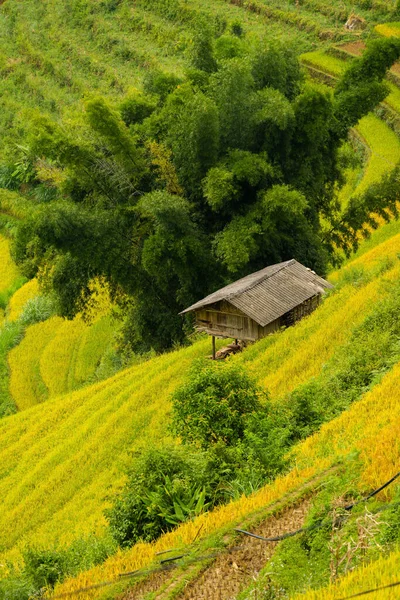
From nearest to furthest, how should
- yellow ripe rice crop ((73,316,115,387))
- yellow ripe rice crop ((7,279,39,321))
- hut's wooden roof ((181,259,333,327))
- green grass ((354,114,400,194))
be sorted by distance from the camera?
hut's wooden roof ((181,259,333,327)) → yellow ripe rice crop ((73,316,115,387)) → green grass ((354,114,400,194)) → yellow ripe rice crop ((7,279,39,321))

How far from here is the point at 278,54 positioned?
20.2 meters

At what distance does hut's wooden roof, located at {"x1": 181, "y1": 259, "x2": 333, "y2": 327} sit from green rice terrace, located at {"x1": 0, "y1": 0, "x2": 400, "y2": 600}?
43cm

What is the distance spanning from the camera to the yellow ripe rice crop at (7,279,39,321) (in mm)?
26953

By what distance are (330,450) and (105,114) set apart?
39.5 ft

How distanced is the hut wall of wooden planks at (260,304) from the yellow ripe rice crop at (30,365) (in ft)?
22.1

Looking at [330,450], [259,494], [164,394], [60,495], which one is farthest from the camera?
[164,394]

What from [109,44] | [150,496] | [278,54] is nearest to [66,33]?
[109,44]

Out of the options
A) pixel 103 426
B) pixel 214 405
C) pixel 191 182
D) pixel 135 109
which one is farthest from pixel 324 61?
pixel 214 405

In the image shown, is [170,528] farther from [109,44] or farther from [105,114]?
[109,44]

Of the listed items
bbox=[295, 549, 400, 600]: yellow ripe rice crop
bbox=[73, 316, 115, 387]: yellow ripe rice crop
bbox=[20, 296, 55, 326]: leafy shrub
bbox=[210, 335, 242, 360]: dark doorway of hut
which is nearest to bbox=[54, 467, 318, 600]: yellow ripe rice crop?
bbox=[295, 549, 400, 600]: yellow ripe rice crop

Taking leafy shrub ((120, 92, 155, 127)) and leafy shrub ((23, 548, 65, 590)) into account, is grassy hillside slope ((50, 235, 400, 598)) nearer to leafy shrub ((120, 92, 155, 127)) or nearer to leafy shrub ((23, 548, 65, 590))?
leafy shrub ((23, 548, 65, 590))

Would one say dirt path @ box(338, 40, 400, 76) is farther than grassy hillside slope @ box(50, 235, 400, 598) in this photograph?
Yes

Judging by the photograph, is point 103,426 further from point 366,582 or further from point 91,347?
point 366,582

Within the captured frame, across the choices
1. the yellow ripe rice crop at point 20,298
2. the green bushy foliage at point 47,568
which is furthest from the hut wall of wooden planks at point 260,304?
the yellow ripe rice crop at point 20,298
